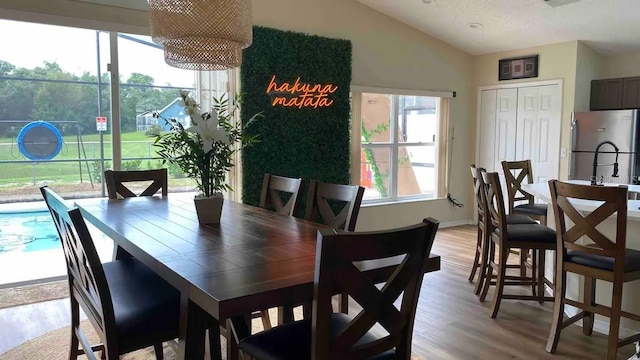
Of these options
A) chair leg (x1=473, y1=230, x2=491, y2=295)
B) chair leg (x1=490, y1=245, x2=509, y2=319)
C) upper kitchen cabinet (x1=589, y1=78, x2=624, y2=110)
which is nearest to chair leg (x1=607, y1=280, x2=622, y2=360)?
chair leg (x1=490, y1=245, x2=509, y2=319)

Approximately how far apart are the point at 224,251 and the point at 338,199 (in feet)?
3.16

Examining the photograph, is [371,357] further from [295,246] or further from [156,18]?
[156,18]

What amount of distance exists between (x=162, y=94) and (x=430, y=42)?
385cm

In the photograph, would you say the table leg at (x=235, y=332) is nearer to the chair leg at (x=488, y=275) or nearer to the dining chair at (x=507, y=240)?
the dining chair at (x=507, y=240)

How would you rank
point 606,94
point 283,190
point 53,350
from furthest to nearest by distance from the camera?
point 606,94, point 283,190, point 53,350

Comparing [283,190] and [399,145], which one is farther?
[399,145]

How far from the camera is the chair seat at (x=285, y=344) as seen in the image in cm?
171

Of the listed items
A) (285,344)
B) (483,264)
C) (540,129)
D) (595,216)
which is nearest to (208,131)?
(285,344)

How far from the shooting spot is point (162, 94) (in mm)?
4828

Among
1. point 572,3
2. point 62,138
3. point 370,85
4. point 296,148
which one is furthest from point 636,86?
point 62,138

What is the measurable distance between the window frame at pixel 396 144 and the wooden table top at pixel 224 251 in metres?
3.25

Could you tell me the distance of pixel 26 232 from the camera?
479cm

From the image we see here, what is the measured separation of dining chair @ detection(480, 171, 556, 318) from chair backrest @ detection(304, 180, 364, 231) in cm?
143

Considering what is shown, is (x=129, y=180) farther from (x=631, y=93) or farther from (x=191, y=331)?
(x=631, y=93)
